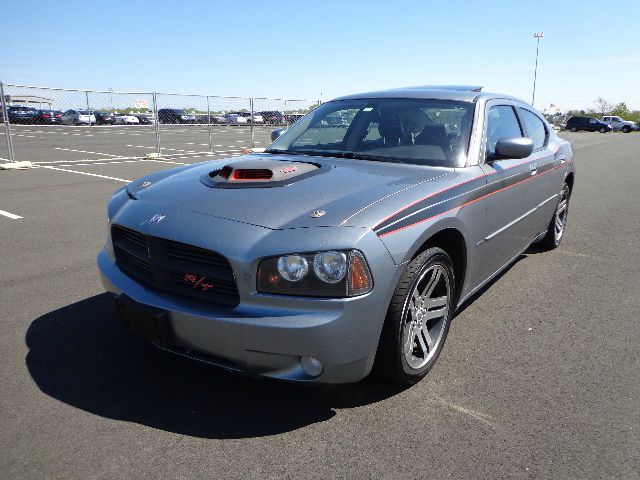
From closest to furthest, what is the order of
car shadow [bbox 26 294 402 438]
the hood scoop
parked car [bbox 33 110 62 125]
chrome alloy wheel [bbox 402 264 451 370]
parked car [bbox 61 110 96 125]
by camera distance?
1. car shadow [bbox 26 294 402 438]
2. chrome alloy wheel [bbox 402 264 451 370]
3. the hood scoop
4. parked car [bbox 61 110 96 125]
5. parked car [bbox 33 110 62 125]

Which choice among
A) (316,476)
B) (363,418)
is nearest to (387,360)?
(363,418)

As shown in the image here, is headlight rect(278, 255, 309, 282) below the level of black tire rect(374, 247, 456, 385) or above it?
above

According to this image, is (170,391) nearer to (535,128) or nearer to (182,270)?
(182,270)

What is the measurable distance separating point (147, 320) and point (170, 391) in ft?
1.64

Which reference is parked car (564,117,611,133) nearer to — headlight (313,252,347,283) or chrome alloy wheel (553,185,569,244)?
chrome alloy wheel (553,185,569,244)

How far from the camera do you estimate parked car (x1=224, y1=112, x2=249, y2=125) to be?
71.1 feet

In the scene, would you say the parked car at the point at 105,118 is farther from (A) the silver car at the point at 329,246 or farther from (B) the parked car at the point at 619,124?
(B) the parked car at the point at 619,124

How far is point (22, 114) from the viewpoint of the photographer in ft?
113

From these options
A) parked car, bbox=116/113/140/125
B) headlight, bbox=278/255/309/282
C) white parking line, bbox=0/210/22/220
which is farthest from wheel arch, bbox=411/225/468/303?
parked car, bbox=116/113/140/125

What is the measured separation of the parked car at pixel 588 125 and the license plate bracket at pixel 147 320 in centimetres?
5748

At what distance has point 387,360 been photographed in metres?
2.55

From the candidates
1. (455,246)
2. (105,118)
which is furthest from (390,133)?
(105,118)

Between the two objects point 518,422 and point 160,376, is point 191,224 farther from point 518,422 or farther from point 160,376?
point 518,422

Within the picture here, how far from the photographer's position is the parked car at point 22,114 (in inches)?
1303
